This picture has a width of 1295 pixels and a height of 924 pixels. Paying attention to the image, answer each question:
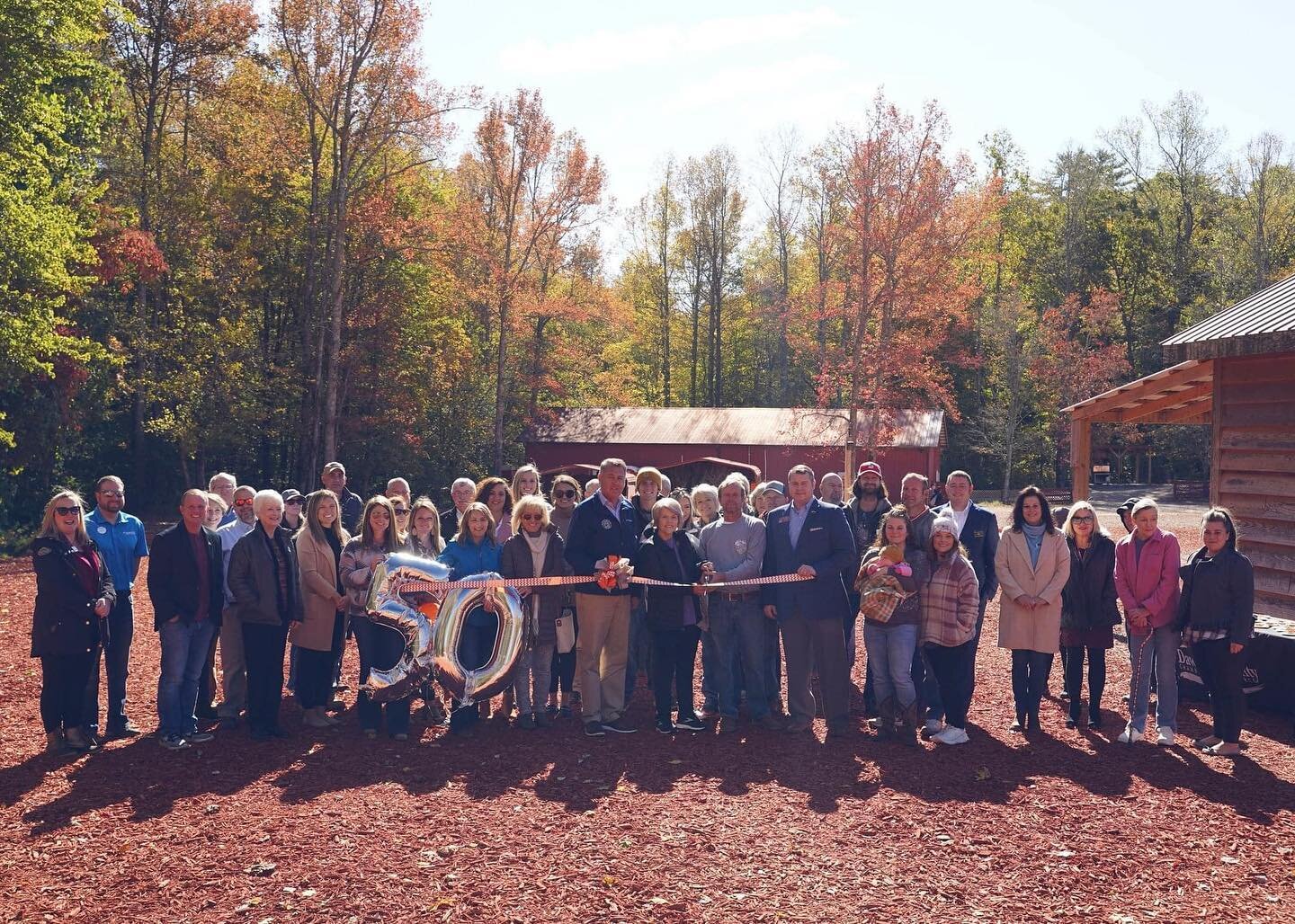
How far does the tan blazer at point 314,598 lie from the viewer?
26.0 ft

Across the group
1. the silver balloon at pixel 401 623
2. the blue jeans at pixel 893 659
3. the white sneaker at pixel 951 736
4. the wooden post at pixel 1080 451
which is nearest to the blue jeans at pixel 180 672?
the silver balloon at pixel 401 623

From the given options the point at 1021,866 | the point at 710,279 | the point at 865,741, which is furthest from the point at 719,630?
the point at 710,279

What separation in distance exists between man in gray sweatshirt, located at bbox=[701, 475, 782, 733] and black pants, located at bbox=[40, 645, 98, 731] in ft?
16.2

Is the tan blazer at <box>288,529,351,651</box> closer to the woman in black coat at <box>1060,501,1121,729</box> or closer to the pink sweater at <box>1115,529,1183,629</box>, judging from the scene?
the woman in black coat at <box>1060,501,1121,729</box>

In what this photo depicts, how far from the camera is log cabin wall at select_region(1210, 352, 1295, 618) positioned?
10570 mm

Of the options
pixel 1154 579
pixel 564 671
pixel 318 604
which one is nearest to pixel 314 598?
pixel 318 604

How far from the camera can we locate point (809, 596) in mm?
8047

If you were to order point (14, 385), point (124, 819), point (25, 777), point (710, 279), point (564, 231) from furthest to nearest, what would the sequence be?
point (710, 279)
point (564, 231)
point (14, 385)
point (25, 777)
point (124, 819)

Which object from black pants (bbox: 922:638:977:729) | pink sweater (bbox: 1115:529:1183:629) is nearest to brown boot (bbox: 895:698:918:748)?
black pants (bbox: 922:638:977:729)

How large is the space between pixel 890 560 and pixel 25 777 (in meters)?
6.41

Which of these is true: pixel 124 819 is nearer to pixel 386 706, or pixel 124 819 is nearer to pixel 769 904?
pixel 386 706

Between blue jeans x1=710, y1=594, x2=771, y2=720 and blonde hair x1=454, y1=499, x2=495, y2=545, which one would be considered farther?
blue jeans x1=710, y1=594, x2=771, y2=720

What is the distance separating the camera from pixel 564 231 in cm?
3778

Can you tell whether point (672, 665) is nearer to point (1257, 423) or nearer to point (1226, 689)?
point (1226, 689)
